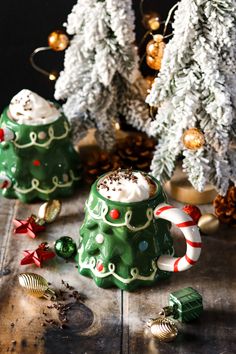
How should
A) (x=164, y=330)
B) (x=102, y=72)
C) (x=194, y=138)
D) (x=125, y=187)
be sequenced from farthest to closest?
(x=102, y=72) < (x=194, y=138) < (x=125, y=187) < (x=164, y=330)

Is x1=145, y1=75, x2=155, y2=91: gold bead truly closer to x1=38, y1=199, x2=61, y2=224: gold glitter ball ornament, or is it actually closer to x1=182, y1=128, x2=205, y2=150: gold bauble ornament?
x1=182, y1=128, x2=205, y2=150: gold bauble ornament

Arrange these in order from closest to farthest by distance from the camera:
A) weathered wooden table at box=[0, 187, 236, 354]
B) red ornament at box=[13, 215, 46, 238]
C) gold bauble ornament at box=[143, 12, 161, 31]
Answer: weathered wooden table at box=[0, 187, 236, 354], red ornament at box=[13, 215, 46, 238], gold bauble ornament at box=[143, 12, 161, 31]

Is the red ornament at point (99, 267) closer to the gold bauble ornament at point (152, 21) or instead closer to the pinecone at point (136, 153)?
the pinecone at point (136, 153)

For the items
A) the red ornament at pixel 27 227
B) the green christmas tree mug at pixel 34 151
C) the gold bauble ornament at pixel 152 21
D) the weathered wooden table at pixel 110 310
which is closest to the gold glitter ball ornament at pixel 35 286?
the weathered wooden table at pixel 110 310

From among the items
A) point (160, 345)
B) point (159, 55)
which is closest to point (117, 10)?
point (159, 55)

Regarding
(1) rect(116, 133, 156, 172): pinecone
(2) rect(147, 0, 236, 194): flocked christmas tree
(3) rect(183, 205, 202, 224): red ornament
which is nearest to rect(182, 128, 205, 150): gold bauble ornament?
(2) rect(147, 0, 236, 194): flocked christmas tree

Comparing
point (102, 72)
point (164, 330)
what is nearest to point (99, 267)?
point (164, 330)

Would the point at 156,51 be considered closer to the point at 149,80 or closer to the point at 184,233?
the point at 149,80
